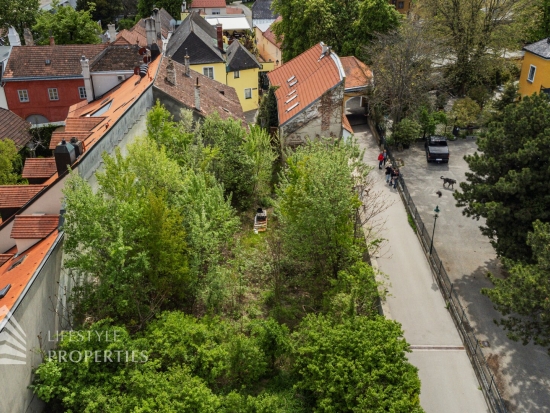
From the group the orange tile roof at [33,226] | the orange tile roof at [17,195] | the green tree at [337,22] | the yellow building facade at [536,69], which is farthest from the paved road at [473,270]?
the orange tile roof at [17,195]

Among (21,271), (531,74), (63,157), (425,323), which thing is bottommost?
(425,323)

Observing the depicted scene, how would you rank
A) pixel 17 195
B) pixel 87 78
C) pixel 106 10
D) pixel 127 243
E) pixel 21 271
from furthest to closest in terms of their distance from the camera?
1. pixel 106 10
2. pixel 87 78
3. pixel 17 195
4. pixel 127 243
5. pixel 21 271

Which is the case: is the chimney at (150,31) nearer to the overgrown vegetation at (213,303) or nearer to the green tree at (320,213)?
the overgrown vegetation at (213,303)

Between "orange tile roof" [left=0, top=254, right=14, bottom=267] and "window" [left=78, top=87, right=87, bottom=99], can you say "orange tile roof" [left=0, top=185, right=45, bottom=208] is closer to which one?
"orange tile roof" [left=0, top=254, right=14, bottom=267]

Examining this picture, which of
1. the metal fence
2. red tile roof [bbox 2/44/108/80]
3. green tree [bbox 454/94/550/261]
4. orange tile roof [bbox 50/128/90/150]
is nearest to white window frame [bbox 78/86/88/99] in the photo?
red tile roof [bbox 2/44/108/80]

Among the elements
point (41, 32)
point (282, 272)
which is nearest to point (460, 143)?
point (282, 272)

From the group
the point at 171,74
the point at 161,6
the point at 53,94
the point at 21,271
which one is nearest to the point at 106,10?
the point at 161,6

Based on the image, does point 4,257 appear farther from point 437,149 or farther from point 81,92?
point 437,149
